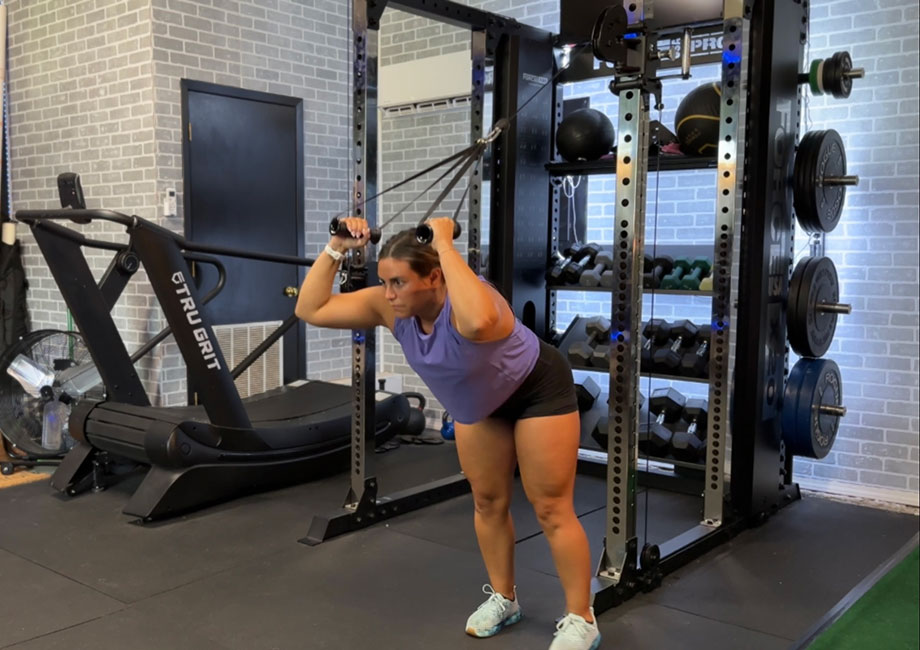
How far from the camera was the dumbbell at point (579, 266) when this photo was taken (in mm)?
4766

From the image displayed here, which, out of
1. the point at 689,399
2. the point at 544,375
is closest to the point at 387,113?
the point at 689,399

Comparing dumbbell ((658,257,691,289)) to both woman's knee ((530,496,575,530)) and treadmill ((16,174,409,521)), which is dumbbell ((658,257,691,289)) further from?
woman's knee ((530,496,575,530))

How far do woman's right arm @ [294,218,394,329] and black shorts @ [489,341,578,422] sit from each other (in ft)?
1.43

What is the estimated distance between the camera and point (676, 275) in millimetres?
4391

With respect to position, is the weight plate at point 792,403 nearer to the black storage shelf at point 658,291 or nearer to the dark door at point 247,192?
the black storage shelf at point 658,291

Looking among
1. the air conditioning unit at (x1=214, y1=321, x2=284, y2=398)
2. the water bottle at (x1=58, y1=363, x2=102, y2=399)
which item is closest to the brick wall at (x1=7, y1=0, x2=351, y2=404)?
the air conditioning unit at (x1=214, y1=321, x2=284, y2=398)

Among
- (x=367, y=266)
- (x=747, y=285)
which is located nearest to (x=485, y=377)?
(x=367, y=266)

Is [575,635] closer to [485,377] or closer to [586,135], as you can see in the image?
[485,377]

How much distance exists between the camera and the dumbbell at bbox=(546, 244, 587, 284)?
15.8 ft

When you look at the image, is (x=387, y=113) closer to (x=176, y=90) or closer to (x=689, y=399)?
(x=176, y=90)

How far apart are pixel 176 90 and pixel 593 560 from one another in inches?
151

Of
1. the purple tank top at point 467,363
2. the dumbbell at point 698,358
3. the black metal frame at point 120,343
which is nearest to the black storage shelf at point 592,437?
the dumbbell at point 698,358

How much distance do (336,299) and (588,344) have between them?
7.71 ft

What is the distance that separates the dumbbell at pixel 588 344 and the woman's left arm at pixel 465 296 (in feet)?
7.66
